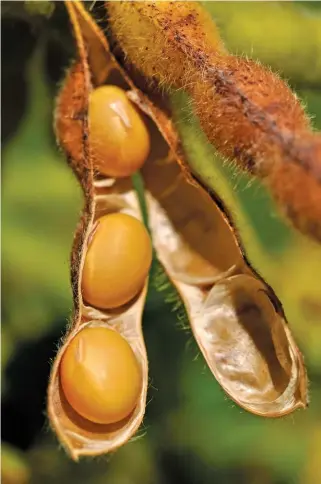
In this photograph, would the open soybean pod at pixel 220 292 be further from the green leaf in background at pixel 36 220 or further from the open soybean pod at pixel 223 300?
the green leaf in background at pixel 36 220

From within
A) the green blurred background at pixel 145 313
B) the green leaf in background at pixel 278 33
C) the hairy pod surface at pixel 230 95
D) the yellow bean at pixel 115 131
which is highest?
the hairy pod surface at pixel 230 95

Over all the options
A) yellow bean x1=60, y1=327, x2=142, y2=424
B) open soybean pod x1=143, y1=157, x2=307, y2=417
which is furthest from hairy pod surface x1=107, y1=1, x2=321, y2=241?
yellow bean x1=60, y1=327, x2=142, y2=424

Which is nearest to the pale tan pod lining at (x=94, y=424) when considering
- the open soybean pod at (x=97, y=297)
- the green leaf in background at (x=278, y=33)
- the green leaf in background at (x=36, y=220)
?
the open soybean pod at (x=97, y=297)

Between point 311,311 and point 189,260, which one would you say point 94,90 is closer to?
point 189,260

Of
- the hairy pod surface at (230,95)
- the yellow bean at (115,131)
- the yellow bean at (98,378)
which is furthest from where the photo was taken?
the yellow bean at (115,131)

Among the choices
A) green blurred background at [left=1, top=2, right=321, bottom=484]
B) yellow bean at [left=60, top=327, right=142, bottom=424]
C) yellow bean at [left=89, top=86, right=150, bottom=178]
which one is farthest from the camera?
green blurred background at [left=1, top=2, right=321, bottom=484]

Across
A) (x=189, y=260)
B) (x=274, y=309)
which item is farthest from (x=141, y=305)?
(x=274, y=309)

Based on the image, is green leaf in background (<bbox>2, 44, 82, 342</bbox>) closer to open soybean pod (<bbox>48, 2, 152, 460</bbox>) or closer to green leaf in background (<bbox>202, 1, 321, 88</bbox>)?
open soybean pod (<bbox>48, 2, 152, 460</bbox>)
